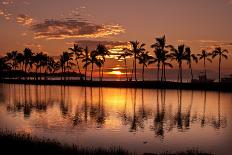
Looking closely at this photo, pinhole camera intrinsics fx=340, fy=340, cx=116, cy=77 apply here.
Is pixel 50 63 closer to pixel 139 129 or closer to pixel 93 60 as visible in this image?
pixel 93 60

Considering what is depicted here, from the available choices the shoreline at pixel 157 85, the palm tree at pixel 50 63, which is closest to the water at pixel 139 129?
the shoreline at pixel 157 85

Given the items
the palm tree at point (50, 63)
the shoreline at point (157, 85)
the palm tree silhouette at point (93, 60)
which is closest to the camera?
the shoreline at point (157, 85)

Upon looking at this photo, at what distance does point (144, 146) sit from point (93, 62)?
93249mm

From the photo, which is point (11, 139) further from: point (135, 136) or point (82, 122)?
point (82, 122)

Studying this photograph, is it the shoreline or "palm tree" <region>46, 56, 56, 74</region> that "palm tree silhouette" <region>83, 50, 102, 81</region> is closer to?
the shoreline

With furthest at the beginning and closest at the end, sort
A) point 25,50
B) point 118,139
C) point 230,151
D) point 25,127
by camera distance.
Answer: point 25,50 → point 25,127 → point 118,139 → point 230,151

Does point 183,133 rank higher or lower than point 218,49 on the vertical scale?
lower

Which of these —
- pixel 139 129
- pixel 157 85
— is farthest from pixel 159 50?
pixel 139 129

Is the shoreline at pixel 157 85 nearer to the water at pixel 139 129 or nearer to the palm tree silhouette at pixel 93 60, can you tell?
the palm tree silhouette at pixel 93 60

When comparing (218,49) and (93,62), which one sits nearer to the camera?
(218,49)

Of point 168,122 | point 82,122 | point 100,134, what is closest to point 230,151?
point 100,134

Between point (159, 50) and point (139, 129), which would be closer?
point (139, 129)

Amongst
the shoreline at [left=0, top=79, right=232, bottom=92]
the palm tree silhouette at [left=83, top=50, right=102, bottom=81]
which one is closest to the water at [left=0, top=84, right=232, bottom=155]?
the shoreline at [left=0, top=79, right=232, bottom=92]

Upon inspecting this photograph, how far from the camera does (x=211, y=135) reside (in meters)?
26.2
